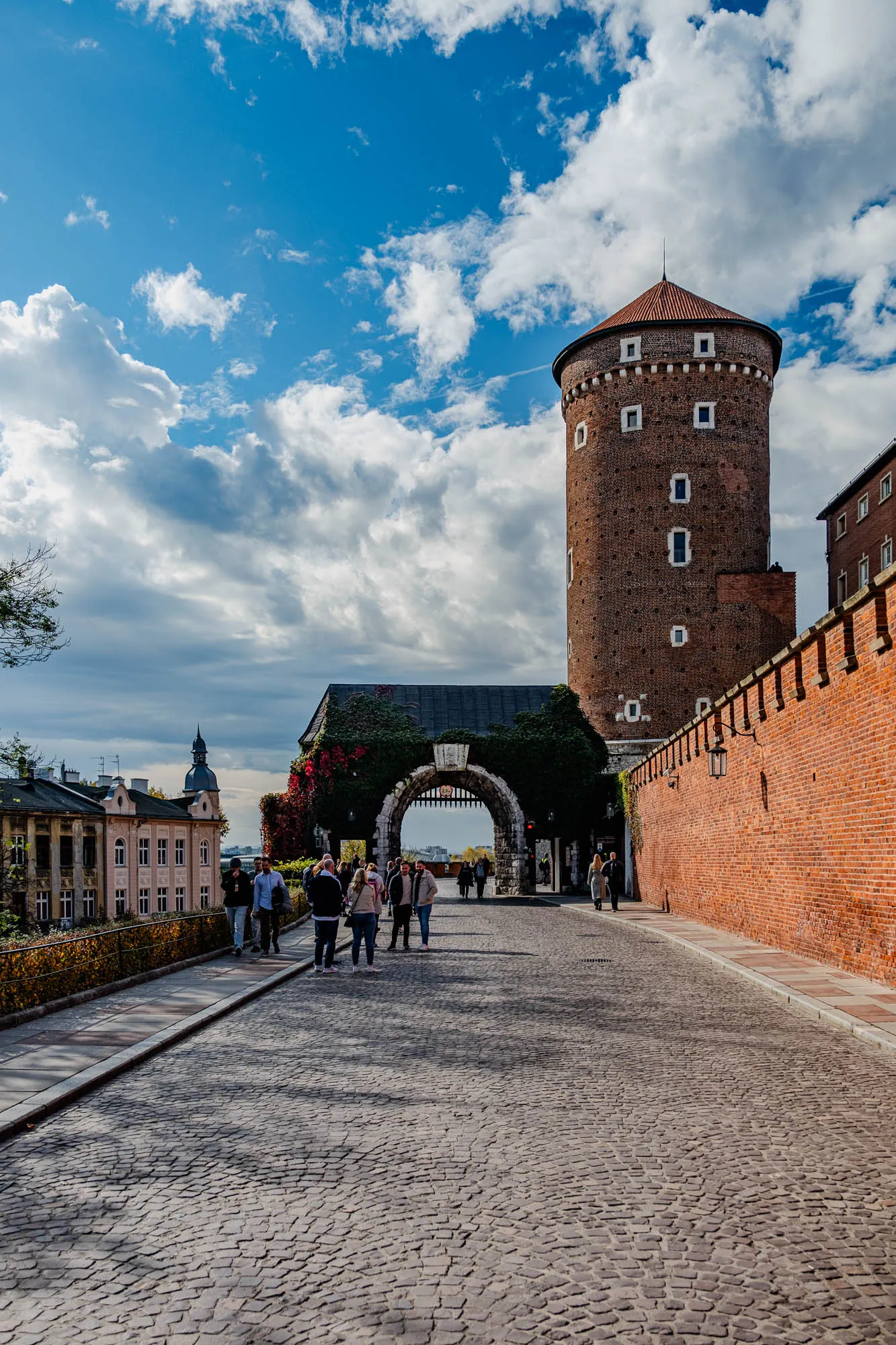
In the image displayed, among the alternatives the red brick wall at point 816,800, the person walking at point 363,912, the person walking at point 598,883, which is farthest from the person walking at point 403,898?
the person walking at point 598,883

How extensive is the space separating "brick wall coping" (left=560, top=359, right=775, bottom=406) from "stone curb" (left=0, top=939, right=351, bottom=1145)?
40.8m

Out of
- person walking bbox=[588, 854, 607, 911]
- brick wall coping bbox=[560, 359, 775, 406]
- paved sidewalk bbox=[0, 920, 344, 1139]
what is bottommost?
person walking bbox=[588, 854, 607, 911]

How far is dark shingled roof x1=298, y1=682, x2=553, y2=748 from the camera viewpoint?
174 feet

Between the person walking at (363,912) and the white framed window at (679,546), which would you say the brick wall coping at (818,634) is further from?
the white framed window at (679,546)

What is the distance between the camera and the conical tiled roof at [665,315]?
49688 mm

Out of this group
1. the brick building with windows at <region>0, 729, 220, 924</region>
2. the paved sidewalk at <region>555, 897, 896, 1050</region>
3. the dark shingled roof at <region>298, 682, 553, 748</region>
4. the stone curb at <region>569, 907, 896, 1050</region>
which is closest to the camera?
the stone curb at <region>569, 907, 896, 1050</region>

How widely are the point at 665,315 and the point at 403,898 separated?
121 feet

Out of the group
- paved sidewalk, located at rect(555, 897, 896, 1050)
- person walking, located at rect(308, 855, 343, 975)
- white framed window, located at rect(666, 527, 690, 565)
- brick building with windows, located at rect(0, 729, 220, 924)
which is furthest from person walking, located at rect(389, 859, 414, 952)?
brick building with windows, located at rect(0, 729, 220, 924)

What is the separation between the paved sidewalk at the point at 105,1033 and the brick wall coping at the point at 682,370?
3817cm

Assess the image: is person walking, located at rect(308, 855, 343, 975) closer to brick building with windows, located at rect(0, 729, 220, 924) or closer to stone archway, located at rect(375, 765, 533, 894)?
stone archway, located at rect(375, 765, 533, 894)

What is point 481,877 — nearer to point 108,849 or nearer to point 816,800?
point 108,849

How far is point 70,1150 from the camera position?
6.34 meters

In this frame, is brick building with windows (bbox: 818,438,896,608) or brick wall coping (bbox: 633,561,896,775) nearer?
brick wall coping (bbox: 633,561,896,775)

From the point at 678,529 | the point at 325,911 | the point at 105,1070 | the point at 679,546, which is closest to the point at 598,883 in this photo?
the point at 325,911
